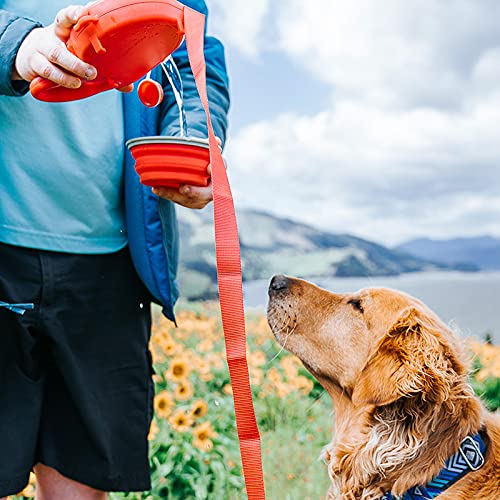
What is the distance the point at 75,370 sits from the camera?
212 centimetres

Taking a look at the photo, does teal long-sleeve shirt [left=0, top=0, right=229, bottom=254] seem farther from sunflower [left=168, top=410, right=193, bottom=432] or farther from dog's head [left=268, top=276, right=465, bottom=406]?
sunflower [left=168, top=410, right=193, bottom=432]

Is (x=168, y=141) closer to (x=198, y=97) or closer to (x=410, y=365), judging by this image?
(x=198, y=97)

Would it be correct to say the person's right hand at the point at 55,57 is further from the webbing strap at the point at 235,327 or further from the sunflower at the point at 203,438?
the sunflower at the point at 203,438

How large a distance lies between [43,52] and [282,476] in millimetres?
3024

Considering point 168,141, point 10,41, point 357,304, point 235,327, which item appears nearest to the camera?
point 235,327

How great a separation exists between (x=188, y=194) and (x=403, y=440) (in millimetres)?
1132

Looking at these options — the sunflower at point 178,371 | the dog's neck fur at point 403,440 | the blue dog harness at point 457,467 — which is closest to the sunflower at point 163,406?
the sunflower at point 178,371

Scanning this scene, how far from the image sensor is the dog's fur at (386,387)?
2.13 m

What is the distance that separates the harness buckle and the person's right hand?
1664 mm

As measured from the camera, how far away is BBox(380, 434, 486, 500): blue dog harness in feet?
6.93

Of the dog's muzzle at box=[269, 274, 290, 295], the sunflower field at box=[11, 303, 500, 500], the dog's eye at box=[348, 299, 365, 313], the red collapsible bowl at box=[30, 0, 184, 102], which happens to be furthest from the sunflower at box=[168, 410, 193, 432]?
the red collapsible bowl at box=[30, 0, 184, 102]

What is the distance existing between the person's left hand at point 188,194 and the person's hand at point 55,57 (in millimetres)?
472

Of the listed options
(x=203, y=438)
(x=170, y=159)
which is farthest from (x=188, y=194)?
(x=203, y=438)

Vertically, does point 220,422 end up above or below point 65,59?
below
